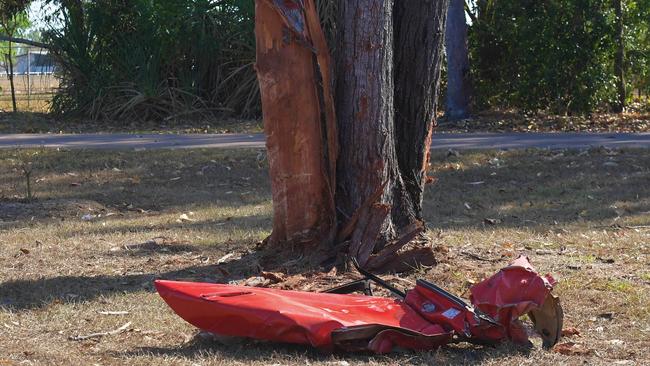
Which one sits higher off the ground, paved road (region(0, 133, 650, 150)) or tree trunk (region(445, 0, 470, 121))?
tree trunk (region(445, 0, 470, 121))

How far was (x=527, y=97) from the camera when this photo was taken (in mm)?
19031

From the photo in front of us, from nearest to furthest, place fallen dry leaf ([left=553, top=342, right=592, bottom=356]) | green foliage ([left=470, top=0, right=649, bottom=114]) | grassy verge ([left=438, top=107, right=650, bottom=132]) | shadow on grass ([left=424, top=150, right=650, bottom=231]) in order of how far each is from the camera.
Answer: fallen dry leaf ([left=553, top=342, right=592, bottom=356]), shadow on grass ([left=424, top=150, right=650, bottom=231]), grassy verge ([left=438, top=107, right=650, bottom=132]), green foliage ([left=470, top=0, right=649, bottom=114])

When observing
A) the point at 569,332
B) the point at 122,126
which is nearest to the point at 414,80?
the point at 569,332

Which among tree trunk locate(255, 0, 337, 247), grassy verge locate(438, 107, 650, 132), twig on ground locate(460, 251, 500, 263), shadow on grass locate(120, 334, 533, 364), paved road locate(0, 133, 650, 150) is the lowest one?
shadow on grass locate(120, 334, 533, 364)

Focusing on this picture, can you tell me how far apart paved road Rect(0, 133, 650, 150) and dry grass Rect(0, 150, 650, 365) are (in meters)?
0.78

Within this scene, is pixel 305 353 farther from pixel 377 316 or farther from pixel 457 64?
pixel 457 64

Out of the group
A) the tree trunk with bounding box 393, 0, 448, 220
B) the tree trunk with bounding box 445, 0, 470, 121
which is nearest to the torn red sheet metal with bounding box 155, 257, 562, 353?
the tree trunk with bounding box 393, 0, 448, 220

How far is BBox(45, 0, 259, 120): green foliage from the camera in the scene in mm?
19562

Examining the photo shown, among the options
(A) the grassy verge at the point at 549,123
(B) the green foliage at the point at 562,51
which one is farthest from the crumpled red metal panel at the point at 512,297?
(B) the green foliage at the point at 562,51

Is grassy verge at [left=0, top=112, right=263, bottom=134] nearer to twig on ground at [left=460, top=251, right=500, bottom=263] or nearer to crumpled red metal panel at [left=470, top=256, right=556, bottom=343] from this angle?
twig on ground at [left=460, top=251, right=500, bottom=263]

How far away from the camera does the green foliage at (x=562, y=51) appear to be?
730 inches

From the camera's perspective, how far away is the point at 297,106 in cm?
679

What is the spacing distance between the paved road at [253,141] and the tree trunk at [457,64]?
2.18 metres

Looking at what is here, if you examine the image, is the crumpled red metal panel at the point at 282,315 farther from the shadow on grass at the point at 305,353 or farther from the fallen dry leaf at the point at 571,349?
the fallen dry leaf at the point at 571,349
